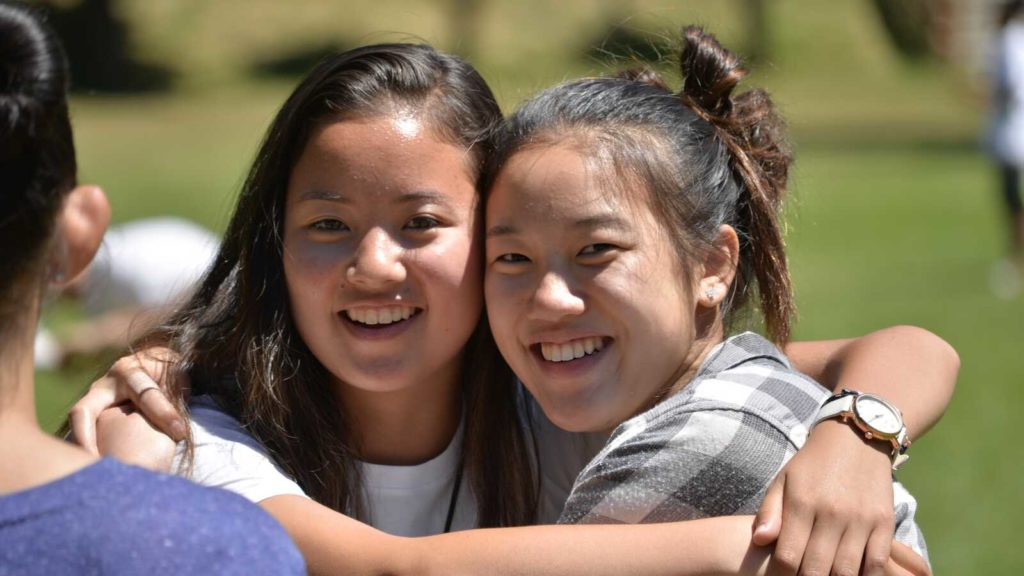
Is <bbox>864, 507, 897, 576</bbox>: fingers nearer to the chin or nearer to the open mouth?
the chin

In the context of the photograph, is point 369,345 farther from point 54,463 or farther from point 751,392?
point 54,463

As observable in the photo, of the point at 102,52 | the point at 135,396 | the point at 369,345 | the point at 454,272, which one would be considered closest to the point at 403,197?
the point at 454,272

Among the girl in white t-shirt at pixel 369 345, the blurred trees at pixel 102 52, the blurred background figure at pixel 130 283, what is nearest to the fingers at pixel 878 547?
the girl in white t-shirt at pixel 369 345

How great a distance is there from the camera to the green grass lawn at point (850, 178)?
6629mm

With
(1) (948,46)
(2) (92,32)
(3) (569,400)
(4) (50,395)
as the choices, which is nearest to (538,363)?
(3) (569,400)

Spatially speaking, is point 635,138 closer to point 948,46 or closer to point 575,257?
→ point 575,257

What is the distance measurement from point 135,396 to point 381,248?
548 millimetres

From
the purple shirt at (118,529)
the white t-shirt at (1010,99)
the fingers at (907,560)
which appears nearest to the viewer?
the purple shirt at (118,529)

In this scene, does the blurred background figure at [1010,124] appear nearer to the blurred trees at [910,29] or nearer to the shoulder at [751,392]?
the shoulder at [751,392]

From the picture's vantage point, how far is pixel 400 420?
2.93m

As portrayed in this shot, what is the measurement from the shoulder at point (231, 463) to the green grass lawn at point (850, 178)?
3.22 feet

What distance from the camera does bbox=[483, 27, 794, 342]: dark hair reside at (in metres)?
2.71

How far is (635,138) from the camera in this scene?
2.72m

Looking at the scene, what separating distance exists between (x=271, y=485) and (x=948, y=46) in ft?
113
